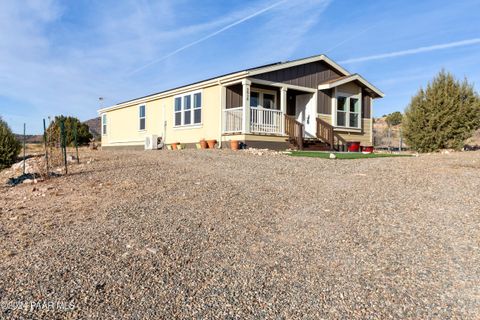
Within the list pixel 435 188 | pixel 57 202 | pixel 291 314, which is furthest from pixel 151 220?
pixel 435 188

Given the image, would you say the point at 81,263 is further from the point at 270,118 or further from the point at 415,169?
the point at 270,118

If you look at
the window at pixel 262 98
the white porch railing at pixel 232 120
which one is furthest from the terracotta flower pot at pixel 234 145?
the window at pixel 262 98

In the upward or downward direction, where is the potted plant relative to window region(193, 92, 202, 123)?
downward

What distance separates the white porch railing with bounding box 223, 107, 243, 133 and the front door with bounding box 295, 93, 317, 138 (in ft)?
11.6

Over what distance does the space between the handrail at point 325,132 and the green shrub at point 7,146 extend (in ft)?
37.0

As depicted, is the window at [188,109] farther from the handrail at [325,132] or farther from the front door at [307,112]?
the handrail at [325,132]

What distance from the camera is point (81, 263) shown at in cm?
332

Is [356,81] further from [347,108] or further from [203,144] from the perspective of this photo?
[203,144]

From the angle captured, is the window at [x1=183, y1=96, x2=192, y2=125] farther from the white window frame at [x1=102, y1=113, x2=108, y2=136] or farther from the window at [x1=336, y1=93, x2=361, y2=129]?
the white window frame at [x1=102, y1=113, x2=108, y2=136]

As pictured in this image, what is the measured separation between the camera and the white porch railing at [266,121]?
1425cm

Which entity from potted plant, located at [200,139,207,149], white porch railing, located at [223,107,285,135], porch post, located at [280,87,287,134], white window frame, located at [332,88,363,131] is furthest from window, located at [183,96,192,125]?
white window frame, located at [332,88,363,131]

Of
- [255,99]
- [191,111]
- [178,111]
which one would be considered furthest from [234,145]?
[178,111]

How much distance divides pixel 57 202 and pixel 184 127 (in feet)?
38.5

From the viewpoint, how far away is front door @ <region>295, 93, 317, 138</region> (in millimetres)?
16391
